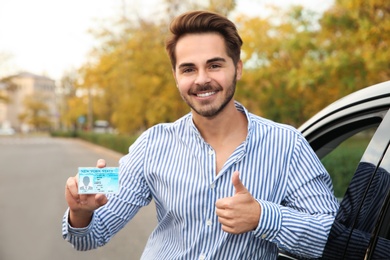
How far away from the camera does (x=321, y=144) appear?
2350 millimetres

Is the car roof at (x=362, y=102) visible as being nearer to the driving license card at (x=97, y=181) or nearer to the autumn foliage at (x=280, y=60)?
the driving license card at (x=97, y=181)

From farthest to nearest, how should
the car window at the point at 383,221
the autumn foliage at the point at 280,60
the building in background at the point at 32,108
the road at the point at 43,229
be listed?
1. the building in background at the point at 32,108
2. the autumn foliage at the point at 280,60
3. the road at the point at 43,229
4. the car window at the point at 383,221

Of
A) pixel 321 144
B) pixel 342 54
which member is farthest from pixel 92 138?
pixel 321 144

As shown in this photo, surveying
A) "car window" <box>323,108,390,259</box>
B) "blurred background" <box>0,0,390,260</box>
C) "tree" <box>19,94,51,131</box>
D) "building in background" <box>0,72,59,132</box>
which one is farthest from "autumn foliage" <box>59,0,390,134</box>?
"tree" <box>19,94,51,131</box>

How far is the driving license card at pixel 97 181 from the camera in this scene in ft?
6.27

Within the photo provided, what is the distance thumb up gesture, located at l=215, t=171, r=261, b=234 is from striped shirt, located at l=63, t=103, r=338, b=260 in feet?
0.16

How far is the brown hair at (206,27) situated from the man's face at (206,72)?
0.06 feet

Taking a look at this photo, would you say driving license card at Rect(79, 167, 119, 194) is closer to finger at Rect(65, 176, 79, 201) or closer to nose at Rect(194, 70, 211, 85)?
finger at Rect(65, 176, 79, 201)

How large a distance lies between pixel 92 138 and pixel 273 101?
28806mm

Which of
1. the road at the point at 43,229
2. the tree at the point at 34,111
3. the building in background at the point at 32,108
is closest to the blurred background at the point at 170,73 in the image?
the road at the point at 43,229

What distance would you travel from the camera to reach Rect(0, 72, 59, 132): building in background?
116938 millimetres

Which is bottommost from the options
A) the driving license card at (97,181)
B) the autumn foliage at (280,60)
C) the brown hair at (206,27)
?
the driving license card at (97,181)

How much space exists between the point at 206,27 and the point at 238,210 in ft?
2.27

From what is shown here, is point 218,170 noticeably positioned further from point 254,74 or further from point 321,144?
point 254,74
